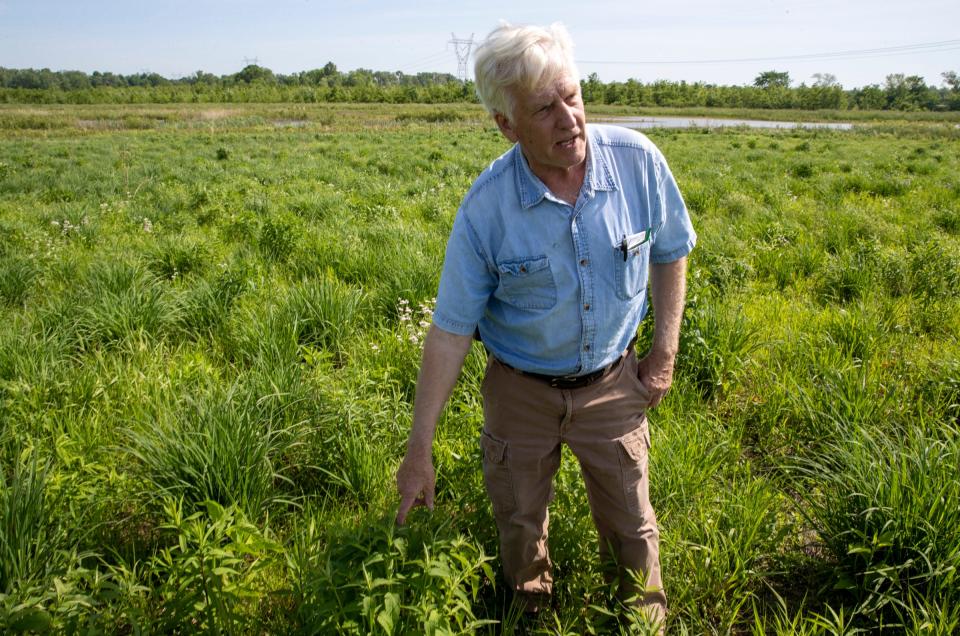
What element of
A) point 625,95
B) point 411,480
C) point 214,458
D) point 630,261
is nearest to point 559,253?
point 630,261

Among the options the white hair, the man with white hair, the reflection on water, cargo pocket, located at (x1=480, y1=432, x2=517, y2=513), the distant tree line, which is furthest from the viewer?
the distant tree line

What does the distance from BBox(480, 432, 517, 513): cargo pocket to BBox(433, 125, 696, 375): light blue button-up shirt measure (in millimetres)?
331

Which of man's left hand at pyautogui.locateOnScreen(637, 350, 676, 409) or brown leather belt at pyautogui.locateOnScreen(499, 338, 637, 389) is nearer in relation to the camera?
brown leather belt at pyautogui.locateOnScreen(499, 338, 637, 389)

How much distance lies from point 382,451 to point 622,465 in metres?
1.21

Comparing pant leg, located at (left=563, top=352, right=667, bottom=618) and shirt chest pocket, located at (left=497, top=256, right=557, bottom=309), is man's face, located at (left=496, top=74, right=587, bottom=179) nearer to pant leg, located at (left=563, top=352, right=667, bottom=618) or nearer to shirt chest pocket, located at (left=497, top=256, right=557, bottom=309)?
shirt chest pocket, located at (left=497, top=256, right=557, bottom=309)

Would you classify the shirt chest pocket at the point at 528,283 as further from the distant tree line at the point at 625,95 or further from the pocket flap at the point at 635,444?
the distant tree line at the point at 625,95

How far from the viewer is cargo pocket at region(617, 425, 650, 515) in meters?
1.93

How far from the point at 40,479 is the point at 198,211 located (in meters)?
7.15

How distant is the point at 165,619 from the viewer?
1.72 m

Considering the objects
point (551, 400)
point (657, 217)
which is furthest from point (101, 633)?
point (657, 217)

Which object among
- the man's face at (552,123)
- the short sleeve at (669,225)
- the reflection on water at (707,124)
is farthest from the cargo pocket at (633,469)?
the reflection on water at (707,124)

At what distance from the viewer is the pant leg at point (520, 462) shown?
1938 mm

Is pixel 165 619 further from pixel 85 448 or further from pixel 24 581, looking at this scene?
pixel 85 448

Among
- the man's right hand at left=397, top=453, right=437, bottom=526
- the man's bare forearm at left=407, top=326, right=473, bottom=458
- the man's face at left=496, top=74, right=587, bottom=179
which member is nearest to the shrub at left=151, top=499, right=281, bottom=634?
the man's right hand at left=397, top=453, right=437, bottom=526
